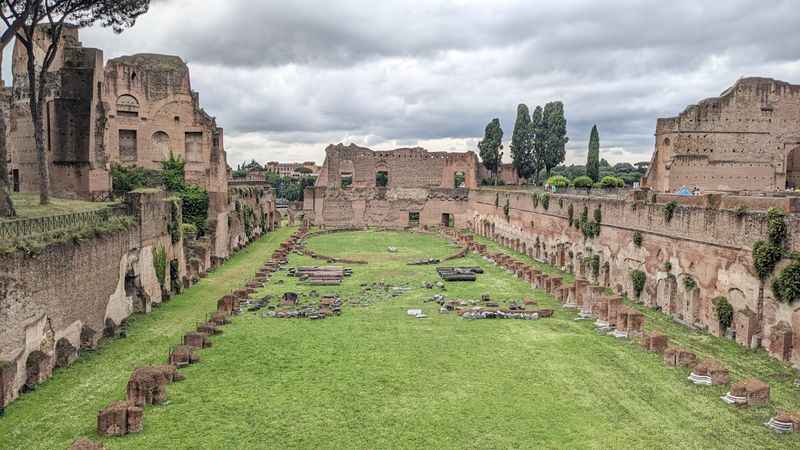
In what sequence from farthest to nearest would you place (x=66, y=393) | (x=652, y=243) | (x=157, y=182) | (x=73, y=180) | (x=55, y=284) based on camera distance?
(x=157, y=182) → (x=73, y=180) → (x=652, y=243) → (x=55, y=284) → (x=66, y=393)

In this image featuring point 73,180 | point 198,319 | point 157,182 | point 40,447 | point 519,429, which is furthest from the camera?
point 157,182

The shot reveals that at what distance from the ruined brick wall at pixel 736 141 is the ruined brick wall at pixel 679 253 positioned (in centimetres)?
773

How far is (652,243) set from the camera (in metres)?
17.5

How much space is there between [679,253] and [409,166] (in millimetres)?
Answer: 35333

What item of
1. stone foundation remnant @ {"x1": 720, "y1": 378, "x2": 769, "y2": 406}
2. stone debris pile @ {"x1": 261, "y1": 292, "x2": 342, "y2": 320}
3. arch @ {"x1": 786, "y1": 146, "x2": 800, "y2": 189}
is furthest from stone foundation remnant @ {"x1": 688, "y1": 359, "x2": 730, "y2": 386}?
arch @ {"x1": 786, "y1": 146, "x2": 800, "y2": 189}

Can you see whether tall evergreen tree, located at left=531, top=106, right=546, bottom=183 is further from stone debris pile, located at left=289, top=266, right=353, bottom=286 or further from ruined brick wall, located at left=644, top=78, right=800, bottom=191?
stone debris pile, located at left=289, top=266, right=353, bottom=286

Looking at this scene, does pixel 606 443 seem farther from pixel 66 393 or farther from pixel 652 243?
pixel 652 243

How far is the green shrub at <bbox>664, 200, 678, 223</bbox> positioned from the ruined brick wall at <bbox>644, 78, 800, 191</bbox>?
46.1 feet

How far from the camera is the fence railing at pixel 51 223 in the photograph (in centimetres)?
1074

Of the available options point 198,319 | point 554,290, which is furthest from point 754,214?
point 198,319

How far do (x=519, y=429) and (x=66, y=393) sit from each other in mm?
7294

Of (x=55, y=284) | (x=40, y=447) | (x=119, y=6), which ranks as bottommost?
(x=40, y=447)

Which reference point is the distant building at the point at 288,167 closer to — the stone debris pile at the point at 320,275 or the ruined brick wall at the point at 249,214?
the ruined brick wall at the point at 249,214

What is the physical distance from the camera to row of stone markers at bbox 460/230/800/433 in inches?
371
